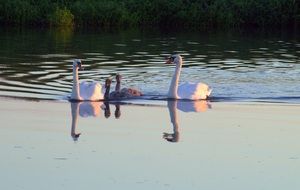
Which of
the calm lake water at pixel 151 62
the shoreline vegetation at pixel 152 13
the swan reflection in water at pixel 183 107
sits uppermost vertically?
the swan reflection in water at pixel 183 107

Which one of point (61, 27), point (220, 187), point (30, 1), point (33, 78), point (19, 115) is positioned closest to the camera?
point (220, 187)

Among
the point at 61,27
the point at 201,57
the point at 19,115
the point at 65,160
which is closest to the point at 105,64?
the point at 201,57

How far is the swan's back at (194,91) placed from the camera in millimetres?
20266

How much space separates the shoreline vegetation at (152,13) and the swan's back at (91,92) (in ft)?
116

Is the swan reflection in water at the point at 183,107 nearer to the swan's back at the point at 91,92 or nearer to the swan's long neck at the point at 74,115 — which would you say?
the swan's back at the point at 91,92

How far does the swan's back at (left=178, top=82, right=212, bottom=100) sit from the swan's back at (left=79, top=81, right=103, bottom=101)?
72.5 inches

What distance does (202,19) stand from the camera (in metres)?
60.3

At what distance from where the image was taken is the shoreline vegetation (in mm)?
55656

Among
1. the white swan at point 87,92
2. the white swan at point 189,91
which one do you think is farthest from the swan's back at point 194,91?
the white swan at point 87,92

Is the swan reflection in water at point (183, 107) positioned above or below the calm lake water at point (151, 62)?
above

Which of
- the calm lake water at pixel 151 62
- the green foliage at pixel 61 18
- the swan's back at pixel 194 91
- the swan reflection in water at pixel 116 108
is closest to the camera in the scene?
the swan reflection in water at pixel 116 108

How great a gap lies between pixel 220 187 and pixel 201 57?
2026 cm

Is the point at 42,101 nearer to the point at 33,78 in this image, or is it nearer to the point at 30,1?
the point at 33,78

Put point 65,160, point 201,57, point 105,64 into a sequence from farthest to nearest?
point 201,57 < point 105,64 < point 65,160
